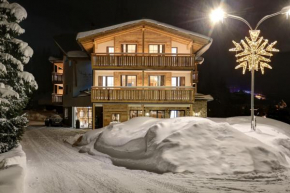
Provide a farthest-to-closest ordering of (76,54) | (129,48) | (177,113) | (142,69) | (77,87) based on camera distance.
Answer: (77,87) → (76,54) → (129,48) → (177,113) → (142,69)

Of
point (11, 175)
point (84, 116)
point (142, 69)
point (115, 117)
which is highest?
point (142, 69)

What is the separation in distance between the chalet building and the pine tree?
1399 cm

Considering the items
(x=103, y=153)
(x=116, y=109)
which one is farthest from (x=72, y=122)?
(x=103, y=153)

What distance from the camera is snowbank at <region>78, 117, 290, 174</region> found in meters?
10.5

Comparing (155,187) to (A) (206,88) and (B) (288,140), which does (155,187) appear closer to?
(B) (288,140)

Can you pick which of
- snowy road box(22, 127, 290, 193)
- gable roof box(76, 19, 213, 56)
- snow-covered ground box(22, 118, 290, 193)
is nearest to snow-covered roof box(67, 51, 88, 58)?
gable roof box(76, 19, 213, 56)

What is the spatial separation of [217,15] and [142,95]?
12523 mm

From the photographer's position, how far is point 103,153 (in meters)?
15.0

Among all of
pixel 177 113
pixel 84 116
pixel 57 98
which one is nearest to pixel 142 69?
pixel 177 113

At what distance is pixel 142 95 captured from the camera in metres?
27.2

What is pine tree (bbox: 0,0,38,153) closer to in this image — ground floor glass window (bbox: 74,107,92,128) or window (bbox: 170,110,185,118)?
window (bbox: 170,110,185,118)

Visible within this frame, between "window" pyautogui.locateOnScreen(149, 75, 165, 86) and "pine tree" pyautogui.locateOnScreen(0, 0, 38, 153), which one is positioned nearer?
"pine tree" pyautogui.locateOnScreen(0, 0, 38, 153)

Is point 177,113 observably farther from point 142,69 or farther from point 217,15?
point 217,15

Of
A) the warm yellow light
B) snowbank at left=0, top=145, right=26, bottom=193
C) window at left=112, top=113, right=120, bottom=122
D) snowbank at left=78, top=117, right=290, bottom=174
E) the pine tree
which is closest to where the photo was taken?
snowbank at left=0, top=145, right=26, bottom=193
